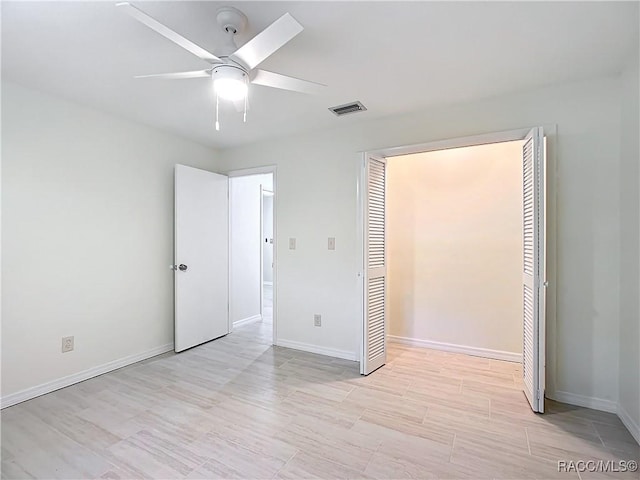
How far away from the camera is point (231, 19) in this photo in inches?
63.7

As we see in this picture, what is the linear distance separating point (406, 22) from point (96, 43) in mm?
1753

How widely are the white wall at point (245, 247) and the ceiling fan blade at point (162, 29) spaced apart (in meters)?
2.62

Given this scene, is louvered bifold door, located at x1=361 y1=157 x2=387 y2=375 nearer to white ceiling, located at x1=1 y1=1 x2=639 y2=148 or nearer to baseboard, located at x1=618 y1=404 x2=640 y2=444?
white ceiling, located at x1=1 y1=1 x2=639 y2=148

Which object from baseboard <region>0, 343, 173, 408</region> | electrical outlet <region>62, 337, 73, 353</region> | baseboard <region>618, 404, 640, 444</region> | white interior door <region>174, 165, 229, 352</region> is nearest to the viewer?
baseboard <region>618, 404, 640, 444</region>

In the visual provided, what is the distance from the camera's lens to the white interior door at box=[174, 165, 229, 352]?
345cm

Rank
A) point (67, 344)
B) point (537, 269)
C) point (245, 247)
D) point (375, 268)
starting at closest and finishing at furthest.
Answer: point (537, 269), point (67, 344), point (375, 268), point (245, 247)

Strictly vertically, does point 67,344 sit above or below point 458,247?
below

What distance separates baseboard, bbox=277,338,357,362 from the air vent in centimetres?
231

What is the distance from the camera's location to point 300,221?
3.55 meters

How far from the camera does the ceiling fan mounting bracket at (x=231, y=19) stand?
1.59m

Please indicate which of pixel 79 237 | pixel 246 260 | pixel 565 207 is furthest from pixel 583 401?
pixel 79 237

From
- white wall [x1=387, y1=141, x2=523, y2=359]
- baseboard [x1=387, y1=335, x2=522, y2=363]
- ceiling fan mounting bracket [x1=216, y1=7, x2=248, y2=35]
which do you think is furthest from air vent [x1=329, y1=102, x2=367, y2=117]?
baseboard [x1=387, y1=335, x2=522, y2=363]

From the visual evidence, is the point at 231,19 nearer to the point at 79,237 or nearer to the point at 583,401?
the point at 79,237

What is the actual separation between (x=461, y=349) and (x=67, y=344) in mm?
3679
